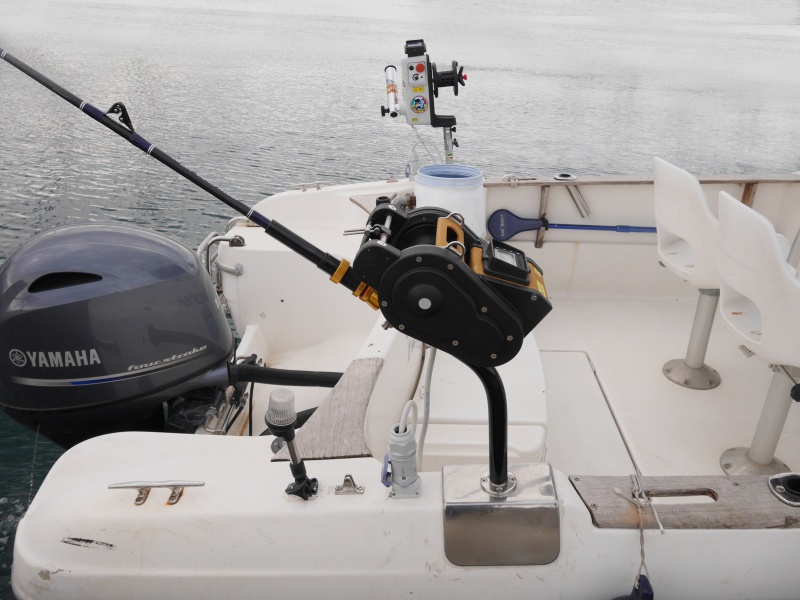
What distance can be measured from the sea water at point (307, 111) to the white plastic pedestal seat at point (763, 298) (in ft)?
6.50

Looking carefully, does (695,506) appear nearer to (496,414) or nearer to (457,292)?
(496,414)

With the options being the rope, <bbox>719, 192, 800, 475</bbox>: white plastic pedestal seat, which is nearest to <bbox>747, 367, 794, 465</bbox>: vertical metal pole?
<bbox>719, 192, 800, 475</bbox>: white plastic pedestal seat

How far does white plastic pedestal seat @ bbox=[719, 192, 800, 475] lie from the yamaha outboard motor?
143cm

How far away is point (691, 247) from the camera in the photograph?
2.10 metres

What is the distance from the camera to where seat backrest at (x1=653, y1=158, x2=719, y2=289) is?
1993mm

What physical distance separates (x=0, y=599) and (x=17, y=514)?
35 centimetres

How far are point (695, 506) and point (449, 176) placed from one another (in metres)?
1.52

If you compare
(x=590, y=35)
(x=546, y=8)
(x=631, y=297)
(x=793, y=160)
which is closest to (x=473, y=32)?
(x=590, y=35)

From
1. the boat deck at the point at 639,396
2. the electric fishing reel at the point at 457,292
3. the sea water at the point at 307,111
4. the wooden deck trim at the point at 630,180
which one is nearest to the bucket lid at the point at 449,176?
the wooden deck trim at the point at 630,180

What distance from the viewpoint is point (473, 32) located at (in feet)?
64.4

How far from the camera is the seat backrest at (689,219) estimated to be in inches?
78.5

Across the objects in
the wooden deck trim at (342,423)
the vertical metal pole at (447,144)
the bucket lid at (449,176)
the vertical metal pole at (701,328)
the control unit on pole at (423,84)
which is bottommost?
the vertical metal pole at (701,328)

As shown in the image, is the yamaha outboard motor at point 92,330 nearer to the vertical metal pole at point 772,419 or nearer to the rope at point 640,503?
the rope at point 640,503

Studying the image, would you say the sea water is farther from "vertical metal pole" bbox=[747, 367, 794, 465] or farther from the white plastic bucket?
"vertical metal pole" bbox=[747, 367, 794, 465]
